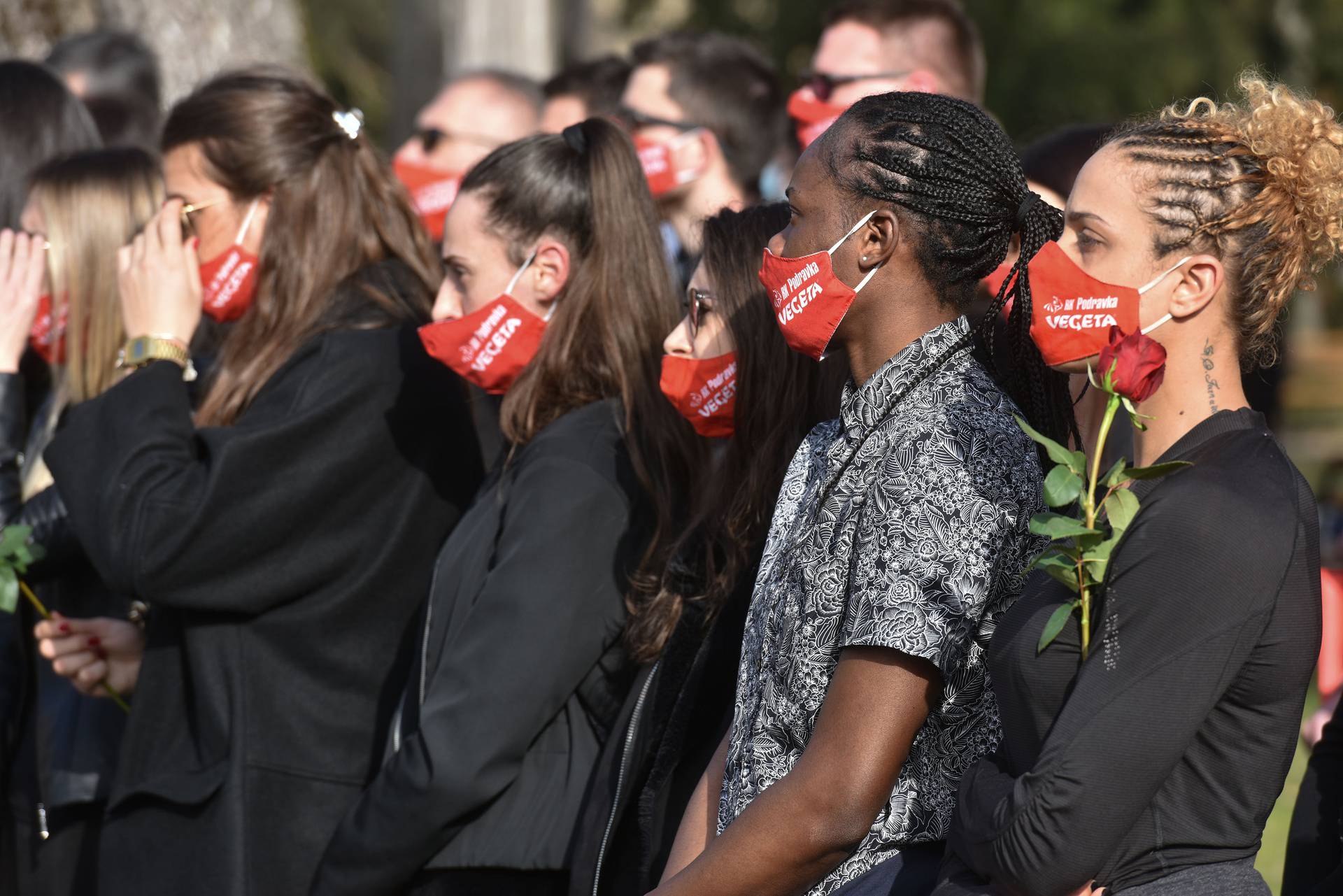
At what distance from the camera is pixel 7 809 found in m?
4.05

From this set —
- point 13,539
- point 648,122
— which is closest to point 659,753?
point 13,539

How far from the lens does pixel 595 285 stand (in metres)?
3.33

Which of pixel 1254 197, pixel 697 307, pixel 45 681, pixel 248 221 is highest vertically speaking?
pixel 1254 197

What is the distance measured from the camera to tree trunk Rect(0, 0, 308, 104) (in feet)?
25.4

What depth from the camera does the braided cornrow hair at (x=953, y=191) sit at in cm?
241

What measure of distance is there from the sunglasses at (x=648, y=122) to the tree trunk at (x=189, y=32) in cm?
291

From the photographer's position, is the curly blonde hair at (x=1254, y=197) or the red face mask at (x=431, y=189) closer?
the curly blonde hair at (x=1254, y=197)

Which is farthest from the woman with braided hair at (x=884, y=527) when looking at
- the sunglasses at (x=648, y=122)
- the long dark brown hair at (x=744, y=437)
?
the sunglasses at (x=648, y=122)

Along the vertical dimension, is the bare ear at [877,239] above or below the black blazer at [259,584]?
above

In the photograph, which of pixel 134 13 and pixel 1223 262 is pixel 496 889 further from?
pixel 134 13

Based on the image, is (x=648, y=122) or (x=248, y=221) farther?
(x=648, y=122)

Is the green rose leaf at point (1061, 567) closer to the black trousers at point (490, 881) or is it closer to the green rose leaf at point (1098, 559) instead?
the green rose leaf at point (1098, 559)

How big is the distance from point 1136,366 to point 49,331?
320 centimetres

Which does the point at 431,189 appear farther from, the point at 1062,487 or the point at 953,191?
the point at 1062,487
